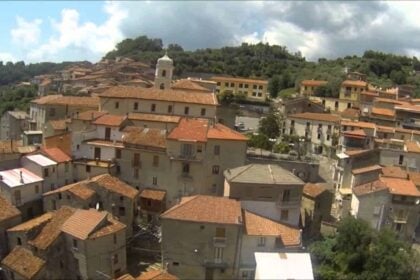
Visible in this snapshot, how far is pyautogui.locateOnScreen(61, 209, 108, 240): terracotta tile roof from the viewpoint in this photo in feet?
109

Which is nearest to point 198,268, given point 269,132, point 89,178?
point 89,178

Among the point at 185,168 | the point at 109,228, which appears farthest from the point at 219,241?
the point at 185,168

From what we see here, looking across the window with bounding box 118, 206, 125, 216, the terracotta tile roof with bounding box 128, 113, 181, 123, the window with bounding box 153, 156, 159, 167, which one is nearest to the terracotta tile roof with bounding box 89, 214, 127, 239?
the window with bounding box 118, 206, 125, 216

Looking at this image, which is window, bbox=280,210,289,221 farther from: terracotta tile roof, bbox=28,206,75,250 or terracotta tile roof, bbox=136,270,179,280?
terracotta tile roof, bbox=28,206,75,250

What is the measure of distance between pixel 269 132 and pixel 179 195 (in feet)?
87.4

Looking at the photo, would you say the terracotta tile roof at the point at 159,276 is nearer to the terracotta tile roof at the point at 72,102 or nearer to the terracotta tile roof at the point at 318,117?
the terracotta tile roof at the point at 72,102

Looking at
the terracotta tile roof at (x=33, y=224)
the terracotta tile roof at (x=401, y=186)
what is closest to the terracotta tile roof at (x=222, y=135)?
the terracotta tile roof at (x=401, y=186)

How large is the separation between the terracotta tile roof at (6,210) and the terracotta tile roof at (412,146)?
39.9 meters

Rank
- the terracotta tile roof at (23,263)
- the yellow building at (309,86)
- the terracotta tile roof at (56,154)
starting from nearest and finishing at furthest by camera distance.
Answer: the terracotta tile roof at (23,263), the terracotta tile roof at (56,154), the yellow building at (309,86)

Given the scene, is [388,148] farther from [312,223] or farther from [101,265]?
[101,265]

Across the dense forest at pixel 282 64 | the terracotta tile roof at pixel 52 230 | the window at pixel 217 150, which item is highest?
the dense forest at pixel 282 64

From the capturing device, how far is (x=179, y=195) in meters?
41.6

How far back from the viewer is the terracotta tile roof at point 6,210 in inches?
1430

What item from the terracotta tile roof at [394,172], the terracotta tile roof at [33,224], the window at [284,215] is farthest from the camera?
the terracotta tile roof at [394,172]
